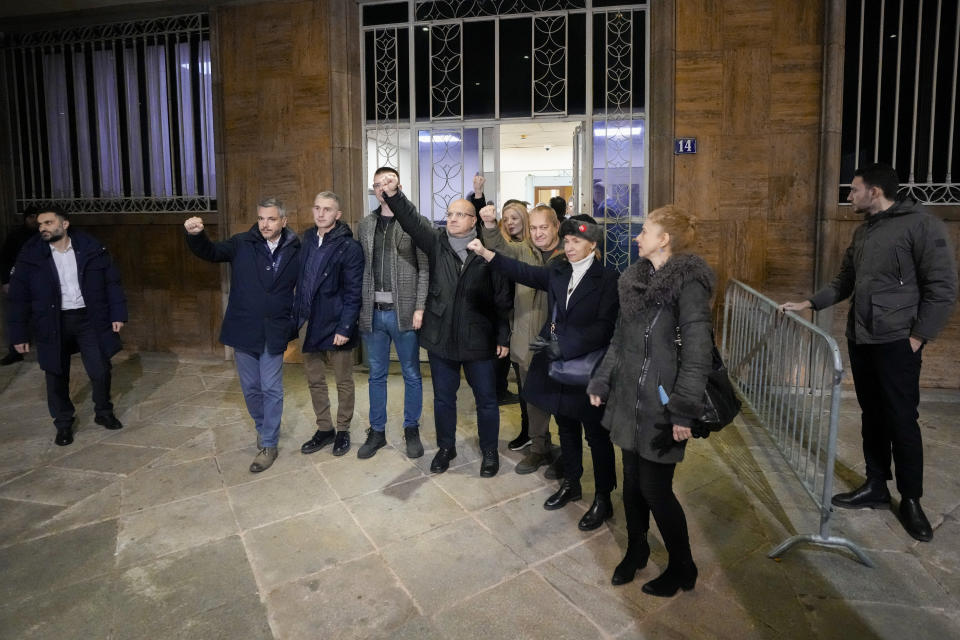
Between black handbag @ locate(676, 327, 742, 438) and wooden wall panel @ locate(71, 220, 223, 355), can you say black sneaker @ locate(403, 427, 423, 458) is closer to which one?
black handbag @ locate(676, 327, 742, 438)

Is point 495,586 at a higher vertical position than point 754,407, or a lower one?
lower

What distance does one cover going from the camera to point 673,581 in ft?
9.63

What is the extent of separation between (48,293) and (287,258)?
6.57 ft

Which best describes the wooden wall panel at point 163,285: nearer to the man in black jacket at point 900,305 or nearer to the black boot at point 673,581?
the black boot at point 673,581

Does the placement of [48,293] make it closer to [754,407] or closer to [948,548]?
[754,407]

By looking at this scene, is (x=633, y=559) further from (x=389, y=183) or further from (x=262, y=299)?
(x=262, y=299)

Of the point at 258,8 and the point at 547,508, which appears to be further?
the point at 258,8

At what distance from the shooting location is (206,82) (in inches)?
303

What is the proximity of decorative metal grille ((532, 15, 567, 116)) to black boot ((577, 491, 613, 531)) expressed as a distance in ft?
14.9

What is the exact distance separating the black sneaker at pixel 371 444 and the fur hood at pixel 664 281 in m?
2.46

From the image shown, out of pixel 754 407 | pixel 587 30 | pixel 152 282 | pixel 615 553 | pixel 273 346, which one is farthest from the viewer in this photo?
pixel 152 282

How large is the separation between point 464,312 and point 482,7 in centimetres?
441

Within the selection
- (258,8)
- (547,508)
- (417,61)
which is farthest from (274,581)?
(258,8)

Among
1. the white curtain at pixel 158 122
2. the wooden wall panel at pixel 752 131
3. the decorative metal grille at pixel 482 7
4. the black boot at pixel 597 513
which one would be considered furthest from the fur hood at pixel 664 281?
the white curtain at pixel 158 122
